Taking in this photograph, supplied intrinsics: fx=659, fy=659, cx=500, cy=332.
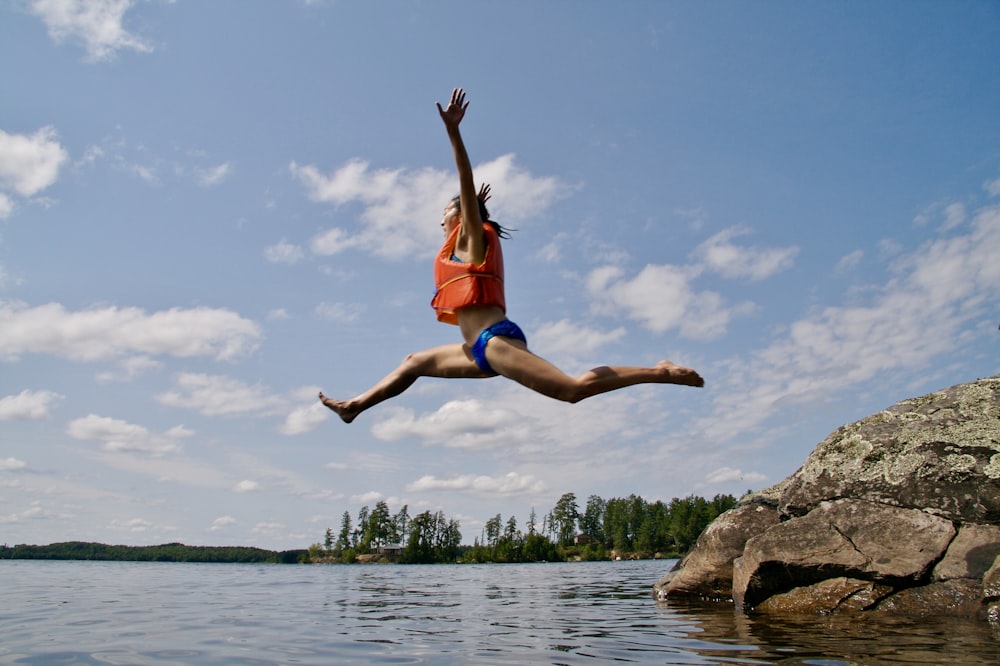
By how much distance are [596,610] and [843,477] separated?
4.14m

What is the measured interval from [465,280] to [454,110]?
123 cm

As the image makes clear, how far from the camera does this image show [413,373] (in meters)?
5.59

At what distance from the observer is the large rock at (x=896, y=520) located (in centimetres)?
782

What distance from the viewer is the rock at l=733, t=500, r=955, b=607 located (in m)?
8.12

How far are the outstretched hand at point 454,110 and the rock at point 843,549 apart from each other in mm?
7416

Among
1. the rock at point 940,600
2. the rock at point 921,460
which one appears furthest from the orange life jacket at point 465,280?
the rock at point 921,460

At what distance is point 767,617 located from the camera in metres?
8.12

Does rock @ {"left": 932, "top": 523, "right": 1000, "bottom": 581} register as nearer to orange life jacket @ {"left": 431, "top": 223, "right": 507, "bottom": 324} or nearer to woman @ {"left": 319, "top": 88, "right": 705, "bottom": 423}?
woman @ {"left": 319, "top": 88, "right": 705, "bottom": 423}

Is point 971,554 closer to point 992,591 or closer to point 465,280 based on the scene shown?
point 992,591

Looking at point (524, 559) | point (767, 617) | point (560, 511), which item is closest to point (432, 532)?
point (524, 559)

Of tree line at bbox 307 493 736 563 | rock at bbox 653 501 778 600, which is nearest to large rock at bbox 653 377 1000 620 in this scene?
rock at bbox 653 501 778 600

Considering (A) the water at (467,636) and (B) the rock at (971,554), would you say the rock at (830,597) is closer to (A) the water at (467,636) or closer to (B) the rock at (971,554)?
(A) the water at (467,636)

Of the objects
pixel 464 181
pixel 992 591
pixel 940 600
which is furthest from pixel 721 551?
pixel 464 181

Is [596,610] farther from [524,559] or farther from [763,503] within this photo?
[524,559]
